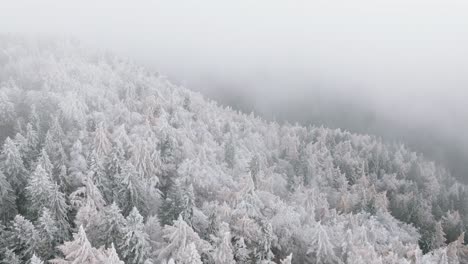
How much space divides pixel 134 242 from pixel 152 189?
723 inches

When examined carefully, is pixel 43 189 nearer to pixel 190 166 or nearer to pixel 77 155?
pixel 77 155

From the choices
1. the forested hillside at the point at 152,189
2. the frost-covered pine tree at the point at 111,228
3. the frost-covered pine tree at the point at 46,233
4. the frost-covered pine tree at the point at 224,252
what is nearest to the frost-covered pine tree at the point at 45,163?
the forested hillside at the point at 152,189

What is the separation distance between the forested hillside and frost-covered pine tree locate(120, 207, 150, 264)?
0.49ft

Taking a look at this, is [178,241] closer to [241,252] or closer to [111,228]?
[111,228]

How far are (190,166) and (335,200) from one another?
5076 centimetres

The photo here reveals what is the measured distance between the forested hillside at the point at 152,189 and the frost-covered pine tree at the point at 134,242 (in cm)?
15

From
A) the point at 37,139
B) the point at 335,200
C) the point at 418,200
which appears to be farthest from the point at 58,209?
the point at 418,200

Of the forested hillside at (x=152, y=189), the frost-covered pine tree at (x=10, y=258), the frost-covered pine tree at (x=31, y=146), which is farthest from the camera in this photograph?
the frost-covered pine tree at (x=31, y=146)

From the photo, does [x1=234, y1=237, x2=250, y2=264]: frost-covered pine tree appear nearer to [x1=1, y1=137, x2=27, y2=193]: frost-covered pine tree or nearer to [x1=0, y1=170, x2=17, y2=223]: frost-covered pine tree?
[x1=0, y1=170, x2=17, y2=223]: frost-covered pine tree

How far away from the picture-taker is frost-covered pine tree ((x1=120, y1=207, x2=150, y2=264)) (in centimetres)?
4212

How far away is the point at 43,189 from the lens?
47.3 meters

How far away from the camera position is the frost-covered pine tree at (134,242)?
138 feet

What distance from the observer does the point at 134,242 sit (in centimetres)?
4231

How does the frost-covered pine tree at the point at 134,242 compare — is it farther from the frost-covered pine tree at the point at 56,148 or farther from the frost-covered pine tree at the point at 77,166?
the frost-covered pine tree at the point at 56,148
